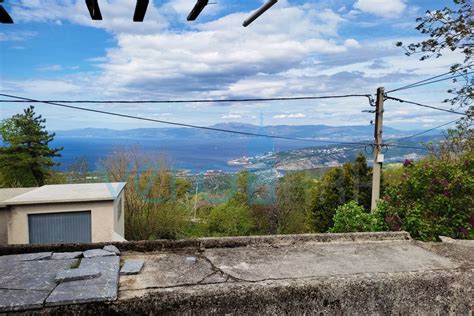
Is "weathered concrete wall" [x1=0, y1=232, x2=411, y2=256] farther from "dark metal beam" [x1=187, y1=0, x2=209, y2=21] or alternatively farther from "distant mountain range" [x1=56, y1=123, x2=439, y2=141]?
"distant mountain range" [x1=56, y1=123, x2=439, y2=141]

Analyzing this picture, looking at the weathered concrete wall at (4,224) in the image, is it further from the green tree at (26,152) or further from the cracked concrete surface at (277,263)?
the green tree at (26,152)

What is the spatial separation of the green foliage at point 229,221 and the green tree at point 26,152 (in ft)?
36.5

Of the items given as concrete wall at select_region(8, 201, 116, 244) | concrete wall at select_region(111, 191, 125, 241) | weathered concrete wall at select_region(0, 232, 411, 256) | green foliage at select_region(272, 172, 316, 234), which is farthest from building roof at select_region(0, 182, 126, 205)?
green foliage at select_region(272, 172, 316, 234)

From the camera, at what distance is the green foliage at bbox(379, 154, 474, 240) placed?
548 centimetres

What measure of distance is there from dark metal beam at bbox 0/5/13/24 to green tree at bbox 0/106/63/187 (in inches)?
847

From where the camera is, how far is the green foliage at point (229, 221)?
78.5 feet

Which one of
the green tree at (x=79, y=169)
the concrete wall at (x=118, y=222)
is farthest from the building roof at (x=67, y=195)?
the green tree at (x=79, y=169)

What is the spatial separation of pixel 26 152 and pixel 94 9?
22.9 m

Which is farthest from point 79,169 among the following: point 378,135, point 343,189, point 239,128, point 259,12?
point 259,12

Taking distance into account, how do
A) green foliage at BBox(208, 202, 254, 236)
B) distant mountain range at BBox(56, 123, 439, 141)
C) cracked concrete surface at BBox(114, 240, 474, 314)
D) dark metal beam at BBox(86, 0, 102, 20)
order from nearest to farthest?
dark metal beam at BBox(86, 0, 102, 20) < cracked concrete surface at BBox(114, 240, 474, 314) < green foliage at BBox(208, 202, 254, 236) < distant mountain range at BBox(56, 123, 439, 141)

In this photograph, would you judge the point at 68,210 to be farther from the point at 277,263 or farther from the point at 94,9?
the point at 94,9

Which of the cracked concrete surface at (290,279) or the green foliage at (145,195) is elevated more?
the cracked concrete surface at (290,279)

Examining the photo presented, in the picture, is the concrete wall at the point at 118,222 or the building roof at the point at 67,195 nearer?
the building roof at the point at 67,195

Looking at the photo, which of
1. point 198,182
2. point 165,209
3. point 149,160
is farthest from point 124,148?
point 198,182
